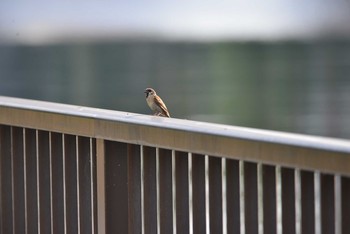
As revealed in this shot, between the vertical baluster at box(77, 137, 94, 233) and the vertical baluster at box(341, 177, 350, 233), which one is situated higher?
the vertical baluster at box(341, 177, 350, 233)

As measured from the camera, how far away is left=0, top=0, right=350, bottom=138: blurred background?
1045cm

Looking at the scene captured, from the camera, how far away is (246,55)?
10773mm

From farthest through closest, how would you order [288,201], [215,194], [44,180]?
[44,180] → [215,194] → [288,201]

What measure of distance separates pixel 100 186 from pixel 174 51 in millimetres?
8119

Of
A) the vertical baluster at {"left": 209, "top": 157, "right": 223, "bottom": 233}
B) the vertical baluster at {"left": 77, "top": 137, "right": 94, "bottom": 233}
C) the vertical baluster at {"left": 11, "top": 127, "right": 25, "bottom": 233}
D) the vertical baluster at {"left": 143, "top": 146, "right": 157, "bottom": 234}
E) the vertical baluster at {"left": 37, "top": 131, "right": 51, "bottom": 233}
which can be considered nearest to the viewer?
the vertical baluster at {"left": 209, "top": 157, "right": 223, "bottom": 233}

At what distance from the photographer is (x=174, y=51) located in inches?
432

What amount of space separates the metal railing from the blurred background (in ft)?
22.9

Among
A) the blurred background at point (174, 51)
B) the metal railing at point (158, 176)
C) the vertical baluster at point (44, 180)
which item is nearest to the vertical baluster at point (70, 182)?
the metal railing at point (158, 176)

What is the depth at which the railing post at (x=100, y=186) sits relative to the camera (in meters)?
2.88

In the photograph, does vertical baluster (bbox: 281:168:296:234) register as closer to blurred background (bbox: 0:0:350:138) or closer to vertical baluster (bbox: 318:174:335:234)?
vertical baluster (bbox: 318:174:335:234)

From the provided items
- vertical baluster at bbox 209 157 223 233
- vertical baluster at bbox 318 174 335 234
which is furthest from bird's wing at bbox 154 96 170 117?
vertical baluster at bbox 318 174 335 234

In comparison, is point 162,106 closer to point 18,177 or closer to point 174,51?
point 18,177

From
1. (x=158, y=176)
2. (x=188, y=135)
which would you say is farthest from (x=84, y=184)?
(x=188, y=135)

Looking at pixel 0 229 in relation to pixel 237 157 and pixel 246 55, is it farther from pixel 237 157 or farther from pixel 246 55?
pixel 246 55
